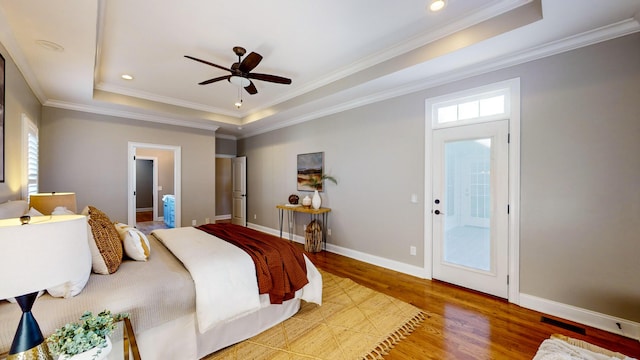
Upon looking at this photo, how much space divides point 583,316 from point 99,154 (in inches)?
273

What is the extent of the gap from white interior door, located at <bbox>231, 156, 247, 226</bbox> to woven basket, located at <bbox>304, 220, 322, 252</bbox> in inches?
113

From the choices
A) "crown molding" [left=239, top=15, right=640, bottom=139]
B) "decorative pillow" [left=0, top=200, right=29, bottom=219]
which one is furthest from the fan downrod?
"decorative pillow" [left=0, top=200, right=29, bottom=219]

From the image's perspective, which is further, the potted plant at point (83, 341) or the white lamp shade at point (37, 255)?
Answer: the potted plant at point (83, 341)

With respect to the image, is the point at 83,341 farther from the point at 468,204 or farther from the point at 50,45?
the point at 468,204

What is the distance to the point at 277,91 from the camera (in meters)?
4.40

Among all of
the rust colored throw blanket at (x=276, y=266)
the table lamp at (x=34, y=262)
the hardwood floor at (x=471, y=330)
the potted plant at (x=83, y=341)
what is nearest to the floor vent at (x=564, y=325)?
the hardwood floor at (x=471, y=330)

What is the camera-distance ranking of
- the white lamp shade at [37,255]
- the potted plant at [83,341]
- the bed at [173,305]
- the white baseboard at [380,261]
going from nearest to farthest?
the white lamp shade at [37,255], the potted plant at [83,341], the bed at [173,305], the white baseboard at [380,261]

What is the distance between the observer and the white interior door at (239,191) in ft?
22.3

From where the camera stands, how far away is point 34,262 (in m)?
0.93

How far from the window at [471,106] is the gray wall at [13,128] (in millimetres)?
4384

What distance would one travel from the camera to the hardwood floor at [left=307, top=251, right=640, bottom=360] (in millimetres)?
1960

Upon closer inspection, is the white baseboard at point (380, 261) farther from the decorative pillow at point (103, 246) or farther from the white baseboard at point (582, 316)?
the decorative pillow at point (103, 246)

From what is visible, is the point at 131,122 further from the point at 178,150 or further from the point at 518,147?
the point at 518,147

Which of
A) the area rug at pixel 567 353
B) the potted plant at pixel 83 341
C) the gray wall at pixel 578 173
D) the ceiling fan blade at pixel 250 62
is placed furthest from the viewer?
the ceiling fan blade at pixel 250 62
